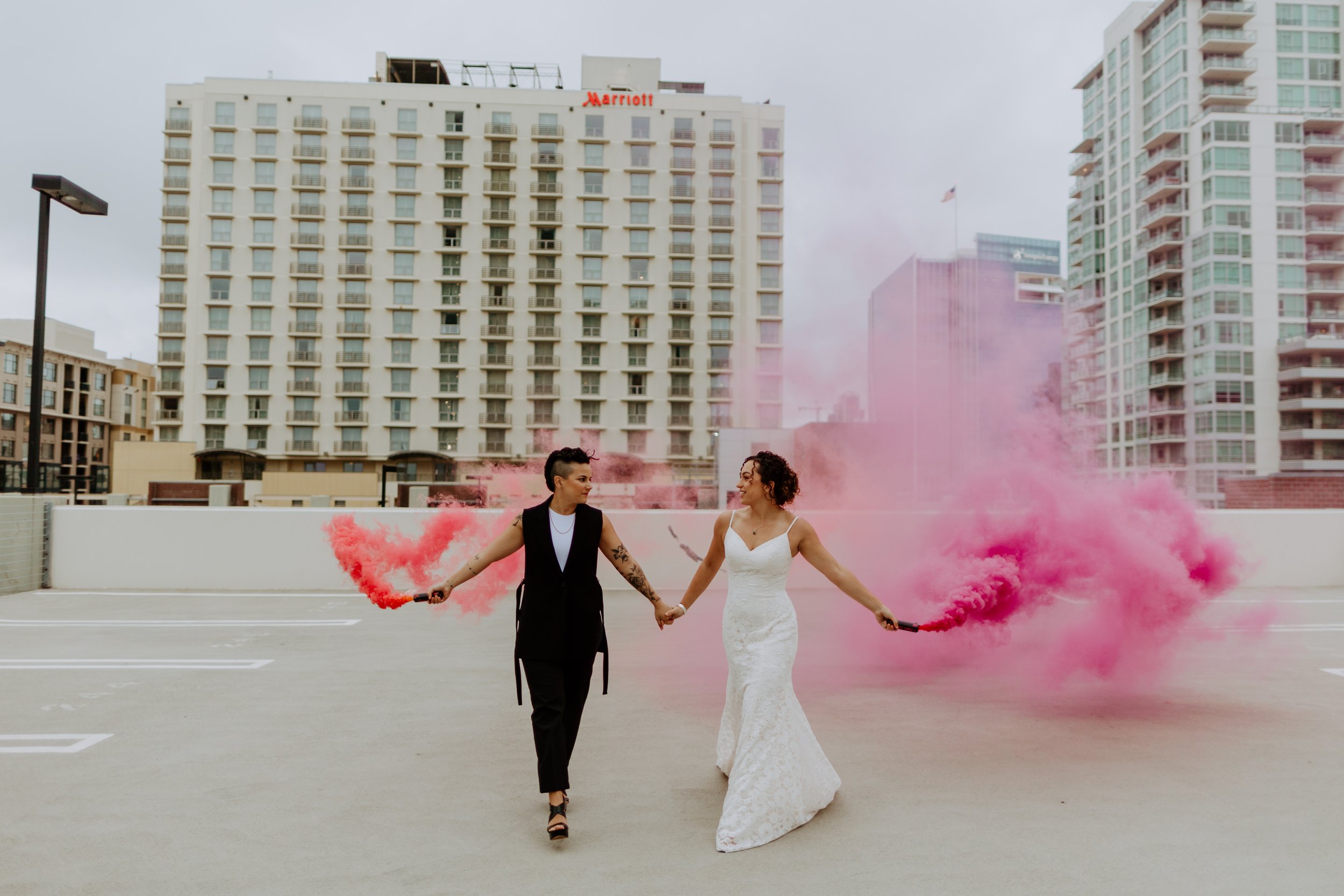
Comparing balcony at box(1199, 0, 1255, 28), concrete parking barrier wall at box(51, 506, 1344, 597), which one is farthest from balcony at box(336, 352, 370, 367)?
balcony at box(1199, 0, 1255, 28)

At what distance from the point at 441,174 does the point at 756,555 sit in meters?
65.0

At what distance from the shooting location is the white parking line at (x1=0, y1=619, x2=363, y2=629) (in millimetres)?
9852

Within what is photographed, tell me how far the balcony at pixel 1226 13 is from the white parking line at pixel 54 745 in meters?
88.6

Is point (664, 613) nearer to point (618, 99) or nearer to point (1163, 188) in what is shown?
point (618, 99)

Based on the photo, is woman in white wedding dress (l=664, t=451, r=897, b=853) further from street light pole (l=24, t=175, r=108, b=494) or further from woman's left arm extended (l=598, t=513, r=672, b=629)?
street light pole (l=24, t=175, r=108, b=494)

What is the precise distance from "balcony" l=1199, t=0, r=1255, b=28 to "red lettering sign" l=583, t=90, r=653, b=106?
49.0 metres

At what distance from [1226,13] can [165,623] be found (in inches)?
3454

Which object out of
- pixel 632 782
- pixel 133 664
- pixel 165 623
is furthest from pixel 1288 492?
pixel 133 664

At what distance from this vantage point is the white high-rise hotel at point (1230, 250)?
62.2 meters

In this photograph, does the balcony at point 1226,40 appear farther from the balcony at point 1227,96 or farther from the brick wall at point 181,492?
the brick wall at point 181,492

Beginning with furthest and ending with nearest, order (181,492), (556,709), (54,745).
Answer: (181,492) < (54,745) < (556,709)

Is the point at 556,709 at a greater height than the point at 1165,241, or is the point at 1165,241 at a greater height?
the point at 1165,241

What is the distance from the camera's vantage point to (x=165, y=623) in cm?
1007

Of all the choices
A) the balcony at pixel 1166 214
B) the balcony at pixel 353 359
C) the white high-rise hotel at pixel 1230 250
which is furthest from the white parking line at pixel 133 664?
the balcony at pixel 1166 214
